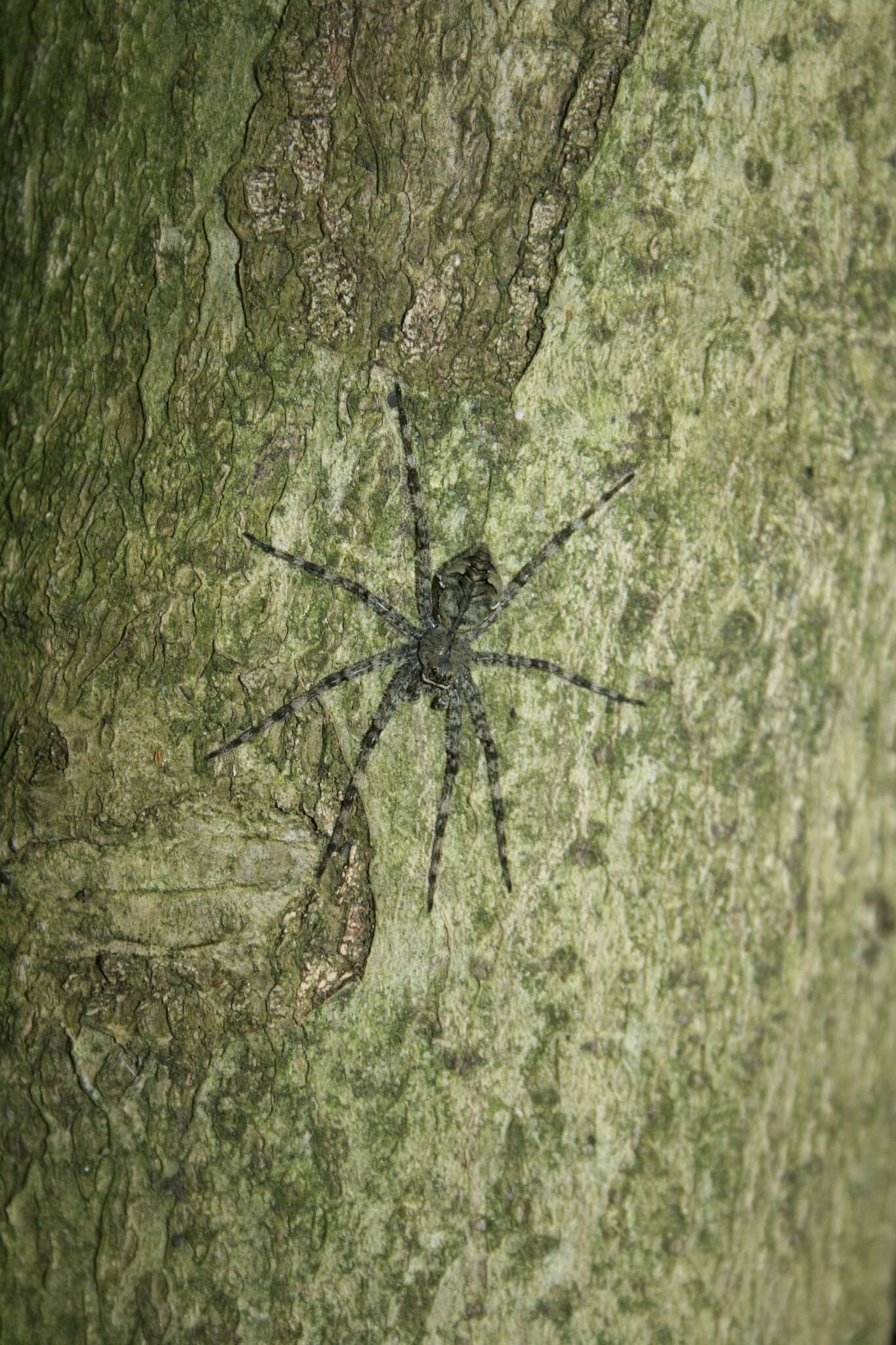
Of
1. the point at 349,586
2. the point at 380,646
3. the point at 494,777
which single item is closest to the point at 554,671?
the point at 494,777

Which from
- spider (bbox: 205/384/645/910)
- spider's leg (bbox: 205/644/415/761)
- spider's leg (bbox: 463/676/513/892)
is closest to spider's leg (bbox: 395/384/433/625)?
spider (bbox: 205/384/645/910)

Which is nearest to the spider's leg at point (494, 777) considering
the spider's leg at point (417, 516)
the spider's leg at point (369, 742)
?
the spider's leg at point (369, 742)

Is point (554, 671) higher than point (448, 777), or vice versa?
point (554, 671)

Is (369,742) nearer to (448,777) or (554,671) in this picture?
(448,777)

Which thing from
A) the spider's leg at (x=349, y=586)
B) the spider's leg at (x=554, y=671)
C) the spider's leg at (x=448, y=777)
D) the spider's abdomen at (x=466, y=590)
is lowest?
the spider's leg at (x=448, y=777)

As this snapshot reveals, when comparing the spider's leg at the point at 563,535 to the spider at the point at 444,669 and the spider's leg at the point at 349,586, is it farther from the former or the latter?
the spider's leg at the point at 349,586

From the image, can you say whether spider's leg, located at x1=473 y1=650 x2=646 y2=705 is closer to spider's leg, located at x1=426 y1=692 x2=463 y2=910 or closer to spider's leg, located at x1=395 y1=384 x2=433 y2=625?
spider's leg, located at x1=426 y1=692 x2=463 y2=910
